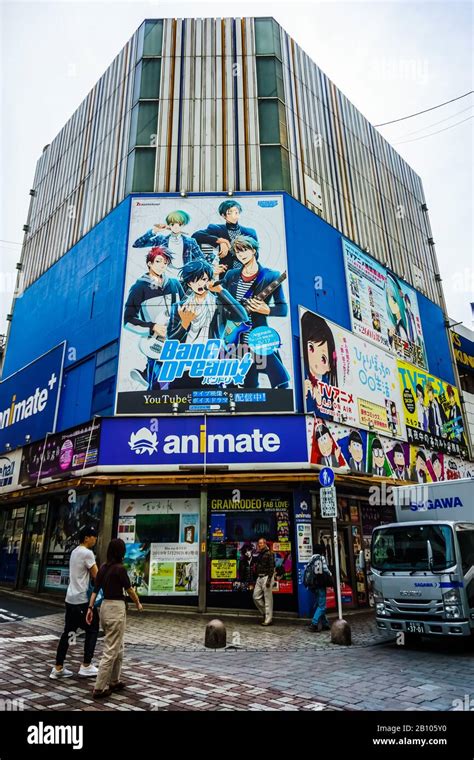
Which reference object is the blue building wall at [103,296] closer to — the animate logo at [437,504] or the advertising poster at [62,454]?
the advertising poster at [62,454]

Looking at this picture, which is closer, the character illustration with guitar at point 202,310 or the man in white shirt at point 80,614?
the man in white shirt at point 80,614

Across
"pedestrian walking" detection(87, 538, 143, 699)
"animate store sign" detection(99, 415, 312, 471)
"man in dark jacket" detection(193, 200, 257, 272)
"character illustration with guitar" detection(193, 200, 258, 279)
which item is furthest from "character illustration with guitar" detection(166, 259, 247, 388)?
"pedestrian walking" detection(87, 538, 143, 699)

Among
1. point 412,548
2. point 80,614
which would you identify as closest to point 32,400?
point 80,614

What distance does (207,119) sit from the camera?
17234 millimetres

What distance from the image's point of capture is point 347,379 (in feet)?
52.6

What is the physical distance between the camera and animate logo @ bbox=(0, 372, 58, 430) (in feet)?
58.0

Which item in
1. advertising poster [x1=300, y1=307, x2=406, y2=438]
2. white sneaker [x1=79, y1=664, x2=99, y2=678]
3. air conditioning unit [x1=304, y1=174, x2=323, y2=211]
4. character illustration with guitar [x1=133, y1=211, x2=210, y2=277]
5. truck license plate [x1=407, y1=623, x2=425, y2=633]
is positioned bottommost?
white sneaker [x1=79, y1=664, x2=99, y2=678]

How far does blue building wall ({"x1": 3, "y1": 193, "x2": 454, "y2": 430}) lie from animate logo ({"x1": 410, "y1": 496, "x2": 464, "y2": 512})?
14.6 ft

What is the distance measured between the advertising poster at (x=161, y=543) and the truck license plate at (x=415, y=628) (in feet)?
19.1

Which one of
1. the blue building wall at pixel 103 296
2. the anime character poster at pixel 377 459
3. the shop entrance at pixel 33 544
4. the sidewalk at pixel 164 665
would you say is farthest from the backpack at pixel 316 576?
the shop entrance at pixel 33 544

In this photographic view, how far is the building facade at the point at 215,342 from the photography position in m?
12.8

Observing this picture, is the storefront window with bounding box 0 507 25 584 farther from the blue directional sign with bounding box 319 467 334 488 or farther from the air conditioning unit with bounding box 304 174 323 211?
the air conditioning unit with bounding box 304 174 323 211

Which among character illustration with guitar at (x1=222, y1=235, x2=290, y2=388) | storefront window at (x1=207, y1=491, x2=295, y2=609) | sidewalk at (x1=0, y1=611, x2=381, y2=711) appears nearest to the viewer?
sidewalk at (x1=0, y1=611, x2=381, y2=711)
